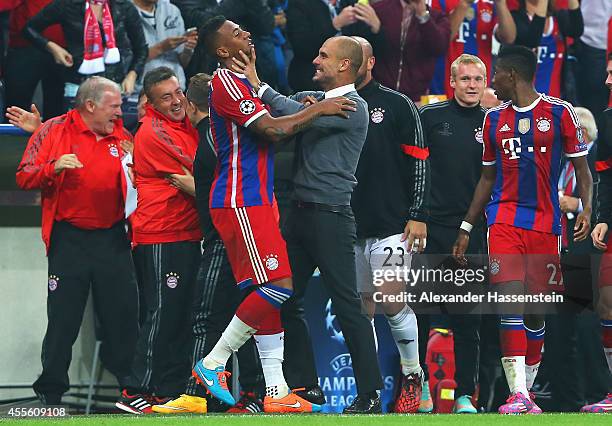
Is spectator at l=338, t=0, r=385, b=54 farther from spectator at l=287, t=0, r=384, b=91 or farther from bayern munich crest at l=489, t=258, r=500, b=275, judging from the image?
bayern munich crest at l=489, t=258, r=500, b=275

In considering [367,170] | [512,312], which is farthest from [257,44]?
[512,312]

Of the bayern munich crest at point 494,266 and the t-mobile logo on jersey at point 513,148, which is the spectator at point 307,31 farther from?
the bayern munich crest at point 494,266

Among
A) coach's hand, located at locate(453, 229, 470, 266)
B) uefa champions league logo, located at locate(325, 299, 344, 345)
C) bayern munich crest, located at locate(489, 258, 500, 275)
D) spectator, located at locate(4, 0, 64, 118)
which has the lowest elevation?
uefa champions league logo, located at locate(325, 299, 344, 345)

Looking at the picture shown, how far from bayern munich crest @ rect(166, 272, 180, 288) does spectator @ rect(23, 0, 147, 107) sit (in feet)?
7.11

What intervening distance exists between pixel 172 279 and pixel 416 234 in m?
1.68

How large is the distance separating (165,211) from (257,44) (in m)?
2.42

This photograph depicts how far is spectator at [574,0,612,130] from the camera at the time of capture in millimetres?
11648

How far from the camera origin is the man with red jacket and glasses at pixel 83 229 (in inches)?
337

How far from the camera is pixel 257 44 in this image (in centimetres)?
1034

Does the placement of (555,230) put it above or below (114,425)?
above

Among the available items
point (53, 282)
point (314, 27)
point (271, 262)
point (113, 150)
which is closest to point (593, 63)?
point (314, 27)

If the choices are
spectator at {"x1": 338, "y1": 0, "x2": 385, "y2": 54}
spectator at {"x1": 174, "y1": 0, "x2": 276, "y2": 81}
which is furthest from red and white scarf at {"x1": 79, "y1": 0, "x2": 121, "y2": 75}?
spectator at {"x1": 338, "y1": 0, "x2": 385, "y2": 54}

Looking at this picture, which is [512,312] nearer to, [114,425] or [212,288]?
[212,288]

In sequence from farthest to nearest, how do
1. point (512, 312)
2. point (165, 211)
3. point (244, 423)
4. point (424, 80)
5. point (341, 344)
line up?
point (424, 80) < point (341, 344) < point (165, 211) < point (512, 312) < point (244, 423)
